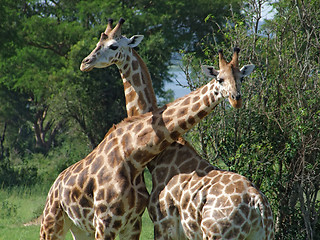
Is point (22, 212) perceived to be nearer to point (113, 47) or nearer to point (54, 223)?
point (54, 223)

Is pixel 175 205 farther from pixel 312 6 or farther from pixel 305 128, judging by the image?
pixel 312 6

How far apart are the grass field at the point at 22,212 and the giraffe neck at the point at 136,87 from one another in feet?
15.5

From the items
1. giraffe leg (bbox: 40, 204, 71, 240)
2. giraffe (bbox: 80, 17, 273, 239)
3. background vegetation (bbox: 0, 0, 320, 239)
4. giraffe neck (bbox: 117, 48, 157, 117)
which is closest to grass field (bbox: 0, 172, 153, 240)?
background vegetation (bbox: 0, 0, 320, 239)

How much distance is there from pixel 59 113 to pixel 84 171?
655 inches

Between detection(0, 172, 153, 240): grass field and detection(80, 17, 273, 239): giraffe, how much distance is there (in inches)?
194

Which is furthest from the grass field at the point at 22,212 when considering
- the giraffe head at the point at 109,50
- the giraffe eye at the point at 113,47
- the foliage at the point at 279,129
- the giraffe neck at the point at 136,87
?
the giraffe eye at the point at 113,47

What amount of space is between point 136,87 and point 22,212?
906 cm

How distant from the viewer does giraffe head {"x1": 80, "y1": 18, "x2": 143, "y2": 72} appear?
272 inches

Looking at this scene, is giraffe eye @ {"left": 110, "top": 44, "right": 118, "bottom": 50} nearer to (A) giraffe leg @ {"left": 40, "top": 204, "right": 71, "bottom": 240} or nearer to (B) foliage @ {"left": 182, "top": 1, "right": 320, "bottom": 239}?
(A) giraffe leg @ {"left": 40, "top": 204, "right": 71, "bottom": 240}

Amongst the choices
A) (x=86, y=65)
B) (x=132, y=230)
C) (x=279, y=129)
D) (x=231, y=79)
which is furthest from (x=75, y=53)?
(x=231, y=79)

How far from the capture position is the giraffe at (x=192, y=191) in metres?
5.74

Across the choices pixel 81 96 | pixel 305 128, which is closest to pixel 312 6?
pixel 305 128

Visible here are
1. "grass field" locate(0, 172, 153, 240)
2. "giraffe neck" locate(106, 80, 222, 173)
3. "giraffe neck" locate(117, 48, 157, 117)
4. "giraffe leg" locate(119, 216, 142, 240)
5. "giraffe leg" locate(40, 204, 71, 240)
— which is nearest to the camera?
"giraffe neck" locate(106, 80, 222, 173)

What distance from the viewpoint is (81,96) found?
2338cm
